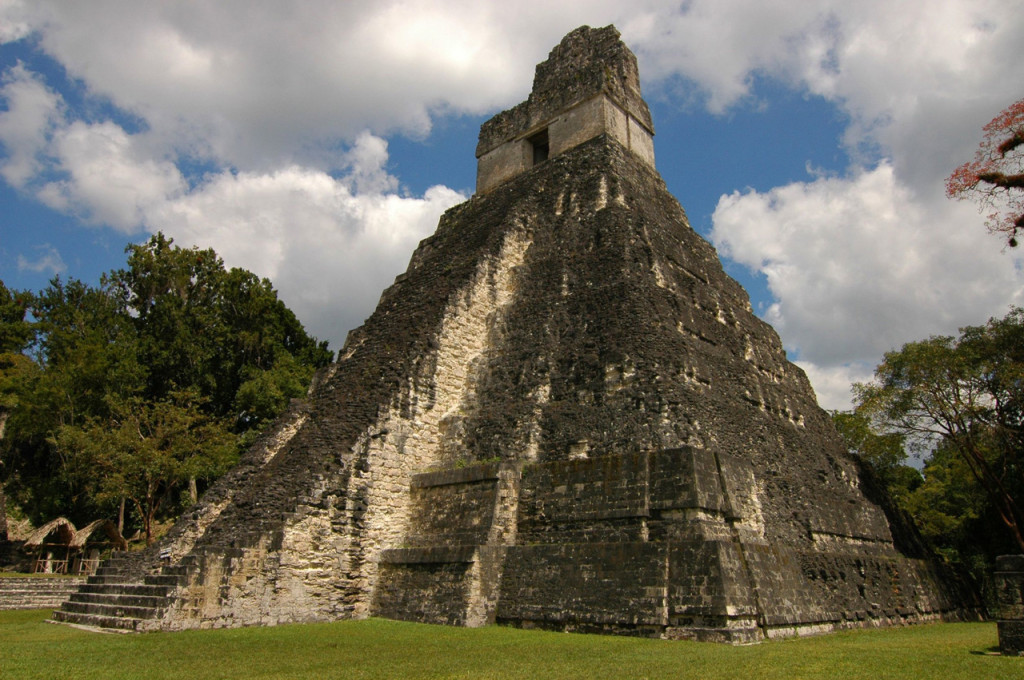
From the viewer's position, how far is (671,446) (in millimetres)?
10406

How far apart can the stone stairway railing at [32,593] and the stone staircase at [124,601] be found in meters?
4.22

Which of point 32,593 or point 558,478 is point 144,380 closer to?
point 32,593

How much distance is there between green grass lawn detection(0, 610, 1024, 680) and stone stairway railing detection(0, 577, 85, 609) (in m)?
6.67

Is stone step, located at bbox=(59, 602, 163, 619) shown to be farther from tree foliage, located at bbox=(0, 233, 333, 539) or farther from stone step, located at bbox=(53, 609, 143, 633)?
tree foliage, located at bbox=(0, 233, 333, 539)

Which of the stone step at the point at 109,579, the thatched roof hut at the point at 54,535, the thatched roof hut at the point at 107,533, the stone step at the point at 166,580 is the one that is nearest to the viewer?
the stone step at the point at 166,580

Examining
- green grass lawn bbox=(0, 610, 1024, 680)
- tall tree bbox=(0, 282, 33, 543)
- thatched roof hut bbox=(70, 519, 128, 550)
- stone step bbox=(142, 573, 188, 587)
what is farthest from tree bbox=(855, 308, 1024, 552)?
tall tree bbox=(0, 282, 33, 543)

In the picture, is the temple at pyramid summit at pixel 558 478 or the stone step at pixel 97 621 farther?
the temple at pyramid summit at pixel 558 478

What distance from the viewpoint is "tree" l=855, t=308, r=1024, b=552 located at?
1847 centimetres

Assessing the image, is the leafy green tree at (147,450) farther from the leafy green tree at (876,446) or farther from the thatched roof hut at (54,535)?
the leafy green tree at (876,446)

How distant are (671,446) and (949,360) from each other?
43.0ft

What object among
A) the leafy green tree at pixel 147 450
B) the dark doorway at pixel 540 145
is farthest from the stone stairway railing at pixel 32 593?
the dark doorway at pixel 540 145

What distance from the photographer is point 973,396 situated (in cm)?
1884

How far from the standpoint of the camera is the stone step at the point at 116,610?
909 cm

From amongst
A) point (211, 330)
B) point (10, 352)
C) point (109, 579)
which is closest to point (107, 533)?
point (211, 330)
